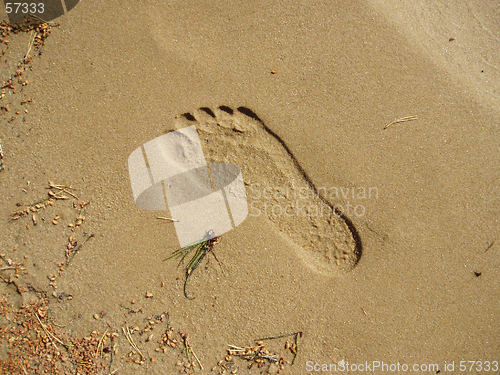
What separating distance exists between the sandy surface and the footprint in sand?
0.07 metres

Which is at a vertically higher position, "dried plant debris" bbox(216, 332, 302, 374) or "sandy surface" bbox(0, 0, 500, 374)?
"sandy surface" bbox(0, 0, 500, 374)

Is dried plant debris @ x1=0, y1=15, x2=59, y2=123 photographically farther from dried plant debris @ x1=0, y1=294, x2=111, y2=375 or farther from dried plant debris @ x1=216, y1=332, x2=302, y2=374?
dried plant debris @ x1=216, y1=332, x2=302, y2=374

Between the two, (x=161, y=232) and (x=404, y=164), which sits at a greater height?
(x=404, y=164)

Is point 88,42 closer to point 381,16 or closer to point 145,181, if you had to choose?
point 145,181

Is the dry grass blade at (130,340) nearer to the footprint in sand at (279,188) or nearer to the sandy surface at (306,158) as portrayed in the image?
the sandy surface at (306,158)

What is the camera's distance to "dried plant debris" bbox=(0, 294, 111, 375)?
2.22 m

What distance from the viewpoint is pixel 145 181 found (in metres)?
2.25

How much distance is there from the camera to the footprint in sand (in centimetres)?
225

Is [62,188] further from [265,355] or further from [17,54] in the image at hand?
[265,355]

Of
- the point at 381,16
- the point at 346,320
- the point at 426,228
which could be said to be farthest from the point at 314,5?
the point at 346,320

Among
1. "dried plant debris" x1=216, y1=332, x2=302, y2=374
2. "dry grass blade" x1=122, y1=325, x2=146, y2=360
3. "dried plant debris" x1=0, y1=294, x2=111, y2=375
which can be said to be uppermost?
"dried plant debris" x1=216, y1=332, x2=302, y2=374

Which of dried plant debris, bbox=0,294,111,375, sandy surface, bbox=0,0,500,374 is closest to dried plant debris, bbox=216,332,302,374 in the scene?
sandy surface, bbox=0,0,500,374

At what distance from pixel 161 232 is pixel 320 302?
4.16 ft

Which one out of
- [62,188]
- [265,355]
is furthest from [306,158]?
[62,188]
